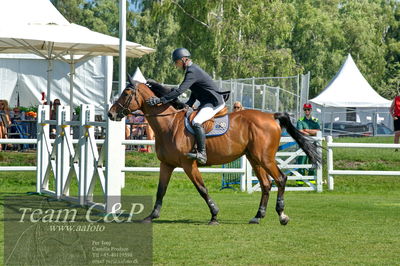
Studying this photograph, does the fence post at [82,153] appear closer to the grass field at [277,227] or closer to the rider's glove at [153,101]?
the grass field at [277,227]

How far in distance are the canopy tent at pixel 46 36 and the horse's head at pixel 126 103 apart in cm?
675

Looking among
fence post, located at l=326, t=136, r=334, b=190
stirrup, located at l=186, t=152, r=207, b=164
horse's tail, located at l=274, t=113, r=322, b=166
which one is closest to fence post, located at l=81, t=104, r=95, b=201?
stirrup, located at l=186, t=152, r=207, b=164

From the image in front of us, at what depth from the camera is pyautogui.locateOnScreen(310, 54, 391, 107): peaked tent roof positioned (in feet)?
164

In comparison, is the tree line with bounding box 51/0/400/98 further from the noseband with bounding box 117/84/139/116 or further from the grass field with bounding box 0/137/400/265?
the noseband with bounding box 117/84/139/116

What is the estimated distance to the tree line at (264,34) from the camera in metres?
47.9

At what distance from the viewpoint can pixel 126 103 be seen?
541 inches

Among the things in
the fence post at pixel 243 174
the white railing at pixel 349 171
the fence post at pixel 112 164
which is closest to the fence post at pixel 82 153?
Result: the fence post at pixel 112 164

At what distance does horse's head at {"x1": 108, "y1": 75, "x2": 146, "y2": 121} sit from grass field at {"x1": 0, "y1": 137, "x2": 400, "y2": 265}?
1.73m

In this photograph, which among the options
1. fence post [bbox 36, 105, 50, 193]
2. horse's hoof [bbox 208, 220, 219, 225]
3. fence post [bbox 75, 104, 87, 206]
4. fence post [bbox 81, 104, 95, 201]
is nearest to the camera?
horse's hoof [bbox 208, 220, 219, 225]

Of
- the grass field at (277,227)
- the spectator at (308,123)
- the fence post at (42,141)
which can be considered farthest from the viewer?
the spectator at (308,123)

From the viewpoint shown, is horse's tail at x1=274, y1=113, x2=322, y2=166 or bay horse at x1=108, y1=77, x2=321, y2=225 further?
horse's tail at x1=274, y1=113, x2=322, y2=166

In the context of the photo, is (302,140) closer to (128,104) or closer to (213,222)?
(213,222)

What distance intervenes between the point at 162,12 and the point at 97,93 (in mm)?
13563

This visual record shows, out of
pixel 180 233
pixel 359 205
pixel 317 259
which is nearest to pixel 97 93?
pixel 359 205
